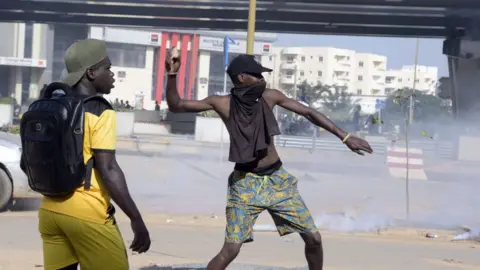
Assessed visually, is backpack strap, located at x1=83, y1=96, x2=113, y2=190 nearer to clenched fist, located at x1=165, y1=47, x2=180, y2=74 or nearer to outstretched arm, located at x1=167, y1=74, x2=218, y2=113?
clenched fist, located at x1=165, y1=47, x2=180, y2=74

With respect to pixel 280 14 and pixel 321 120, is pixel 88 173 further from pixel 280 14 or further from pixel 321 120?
pixel 280 14

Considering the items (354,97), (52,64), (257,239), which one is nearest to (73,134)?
(257,239)

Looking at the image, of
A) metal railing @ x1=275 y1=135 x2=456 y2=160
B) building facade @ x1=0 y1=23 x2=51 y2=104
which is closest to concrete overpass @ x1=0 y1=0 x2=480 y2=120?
metal railing @ x1=275 y1=135 x2=456 y2=160

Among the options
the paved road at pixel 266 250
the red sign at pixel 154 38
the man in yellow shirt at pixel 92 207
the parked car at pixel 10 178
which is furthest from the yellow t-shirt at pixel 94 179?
the red sign at pixel 154 38

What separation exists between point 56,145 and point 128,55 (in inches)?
2501

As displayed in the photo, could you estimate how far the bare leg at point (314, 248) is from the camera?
5.70 m

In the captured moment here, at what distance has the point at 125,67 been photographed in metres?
66.9

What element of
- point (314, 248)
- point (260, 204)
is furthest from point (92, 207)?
point (314, 248)

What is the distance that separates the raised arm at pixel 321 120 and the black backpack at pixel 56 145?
2.12 m

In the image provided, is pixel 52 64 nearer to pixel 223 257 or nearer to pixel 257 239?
pixel 257 239

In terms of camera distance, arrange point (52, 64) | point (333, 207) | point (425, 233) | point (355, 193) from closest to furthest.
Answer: point (425, 233)
point (333, 207)
point (355, 193)
point (52, 64)

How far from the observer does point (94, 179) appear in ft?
13.0

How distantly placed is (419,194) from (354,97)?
172 ft

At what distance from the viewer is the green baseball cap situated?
13.6 feet
